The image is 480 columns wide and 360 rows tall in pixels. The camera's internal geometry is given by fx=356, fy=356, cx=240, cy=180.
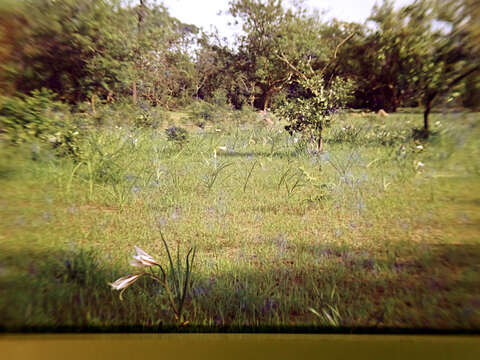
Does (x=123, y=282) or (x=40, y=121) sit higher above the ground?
(x=40, y=121)

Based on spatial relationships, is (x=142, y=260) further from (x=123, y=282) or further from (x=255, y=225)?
(x=255, y=225)

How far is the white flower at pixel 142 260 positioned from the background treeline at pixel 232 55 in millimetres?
592

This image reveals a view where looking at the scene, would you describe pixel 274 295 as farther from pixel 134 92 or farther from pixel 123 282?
pixel 134 92

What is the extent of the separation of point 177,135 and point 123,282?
62 centimetres

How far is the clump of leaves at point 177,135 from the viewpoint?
4.86 ft

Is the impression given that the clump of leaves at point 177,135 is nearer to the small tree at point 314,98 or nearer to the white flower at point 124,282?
the small tree at point 314,98

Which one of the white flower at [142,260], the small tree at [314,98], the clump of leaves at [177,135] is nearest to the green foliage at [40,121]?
the clump of leaves at [177,135]

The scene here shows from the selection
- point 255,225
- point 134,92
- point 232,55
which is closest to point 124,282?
point 255,225

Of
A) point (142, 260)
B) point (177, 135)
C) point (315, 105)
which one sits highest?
point (315, 105)

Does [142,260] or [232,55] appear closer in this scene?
[142,260]

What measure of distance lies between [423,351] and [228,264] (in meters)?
0.73

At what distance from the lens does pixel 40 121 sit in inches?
57.1

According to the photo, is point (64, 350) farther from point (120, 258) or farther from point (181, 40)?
point (181, 40)

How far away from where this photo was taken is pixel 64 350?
1.19 m
